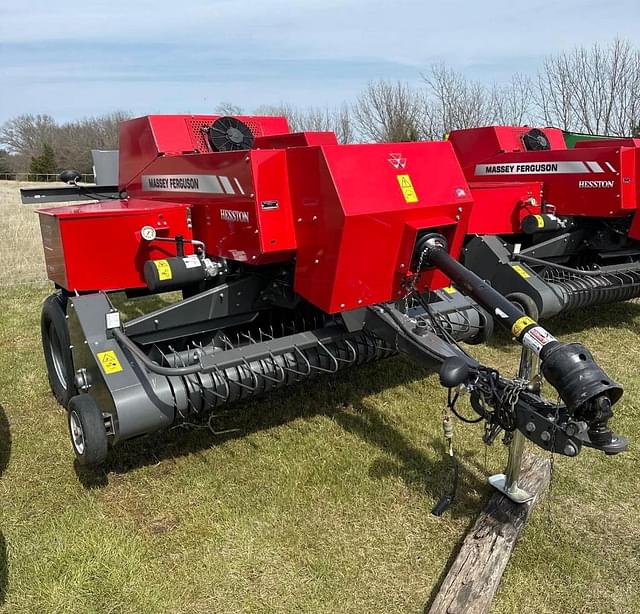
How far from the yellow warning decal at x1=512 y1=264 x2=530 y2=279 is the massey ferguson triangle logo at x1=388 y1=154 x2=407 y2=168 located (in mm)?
2315

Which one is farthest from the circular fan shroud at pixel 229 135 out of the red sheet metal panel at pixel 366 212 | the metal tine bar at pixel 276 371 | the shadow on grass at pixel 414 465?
the shadow on grass at pixel 414 465

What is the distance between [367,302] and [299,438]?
3.47 ft

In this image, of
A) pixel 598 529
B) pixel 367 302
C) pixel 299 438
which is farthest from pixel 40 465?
pixel 598 529

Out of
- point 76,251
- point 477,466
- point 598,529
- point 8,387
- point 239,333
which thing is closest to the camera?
point 598,529

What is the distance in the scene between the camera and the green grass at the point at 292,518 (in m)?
2.59

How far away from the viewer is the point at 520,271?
16.9 feet

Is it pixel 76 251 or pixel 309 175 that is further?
pixel 76 251

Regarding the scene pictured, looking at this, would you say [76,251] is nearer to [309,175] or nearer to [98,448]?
[98,448]

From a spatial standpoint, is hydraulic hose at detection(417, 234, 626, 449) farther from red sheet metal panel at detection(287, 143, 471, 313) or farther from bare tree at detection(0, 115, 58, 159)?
bare tree at detection(0, 115, 58, 159)

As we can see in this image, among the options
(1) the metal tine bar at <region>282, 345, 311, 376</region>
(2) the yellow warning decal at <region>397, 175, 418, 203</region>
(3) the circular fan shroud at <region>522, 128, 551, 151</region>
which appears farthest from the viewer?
(3) the circular fan shroud at <region>522, 128, 551, 151</region>

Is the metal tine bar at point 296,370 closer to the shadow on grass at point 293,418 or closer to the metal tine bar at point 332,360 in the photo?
the metal tine bar at point 332,360

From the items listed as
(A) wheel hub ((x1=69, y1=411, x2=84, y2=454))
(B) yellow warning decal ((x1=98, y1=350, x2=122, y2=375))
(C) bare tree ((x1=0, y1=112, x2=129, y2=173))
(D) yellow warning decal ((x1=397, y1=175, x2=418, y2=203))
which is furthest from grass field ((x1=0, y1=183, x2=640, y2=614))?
(C) bare tree ((x1=0, y1=112, x2=129, y2=173))

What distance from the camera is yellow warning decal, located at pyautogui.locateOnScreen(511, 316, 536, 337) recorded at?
97.3 inches

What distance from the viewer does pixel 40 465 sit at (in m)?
3.58
